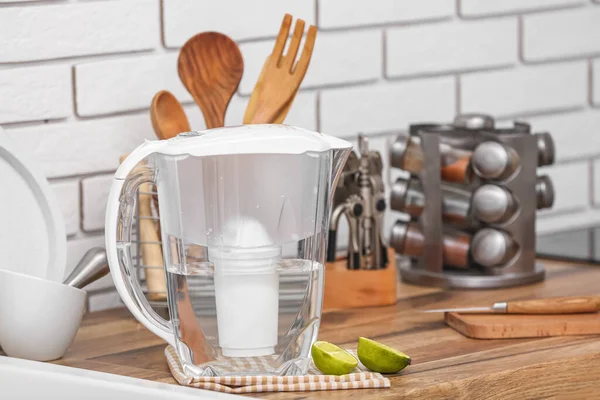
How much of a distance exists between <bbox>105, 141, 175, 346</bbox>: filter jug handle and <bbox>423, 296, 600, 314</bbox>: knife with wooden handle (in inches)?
15.2

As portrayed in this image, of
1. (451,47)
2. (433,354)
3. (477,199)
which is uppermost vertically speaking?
(451,47)

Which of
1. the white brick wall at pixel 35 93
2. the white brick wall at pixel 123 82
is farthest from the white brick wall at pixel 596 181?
the white brick wall at pixel 35 93

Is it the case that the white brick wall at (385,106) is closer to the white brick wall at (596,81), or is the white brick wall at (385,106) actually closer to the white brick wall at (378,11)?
the white brick wall at (378,11)

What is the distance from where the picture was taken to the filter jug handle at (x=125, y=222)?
3.43 ft

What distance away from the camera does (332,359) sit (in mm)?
1043

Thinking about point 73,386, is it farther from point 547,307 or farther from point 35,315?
point 547,307

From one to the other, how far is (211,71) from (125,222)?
0.31 m

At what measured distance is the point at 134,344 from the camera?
1233 mm

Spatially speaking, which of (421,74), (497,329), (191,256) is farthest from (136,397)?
(421,74)

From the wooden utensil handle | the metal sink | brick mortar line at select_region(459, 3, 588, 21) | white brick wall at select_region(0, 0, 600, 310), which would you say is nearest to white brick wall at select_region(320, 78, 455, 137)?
white brick wall at select_region(0, 0, 600, 310)

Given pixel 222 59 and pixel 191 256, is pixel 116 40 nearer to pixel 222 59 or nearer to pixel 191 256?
pixel 222 59

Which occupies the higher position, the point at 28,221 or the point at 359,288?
the point at 28,221

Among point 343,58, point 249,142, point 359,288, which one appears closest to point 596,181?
point 343,58

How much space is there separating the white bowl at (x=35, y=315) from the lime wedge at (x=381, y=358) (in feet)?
1.03
